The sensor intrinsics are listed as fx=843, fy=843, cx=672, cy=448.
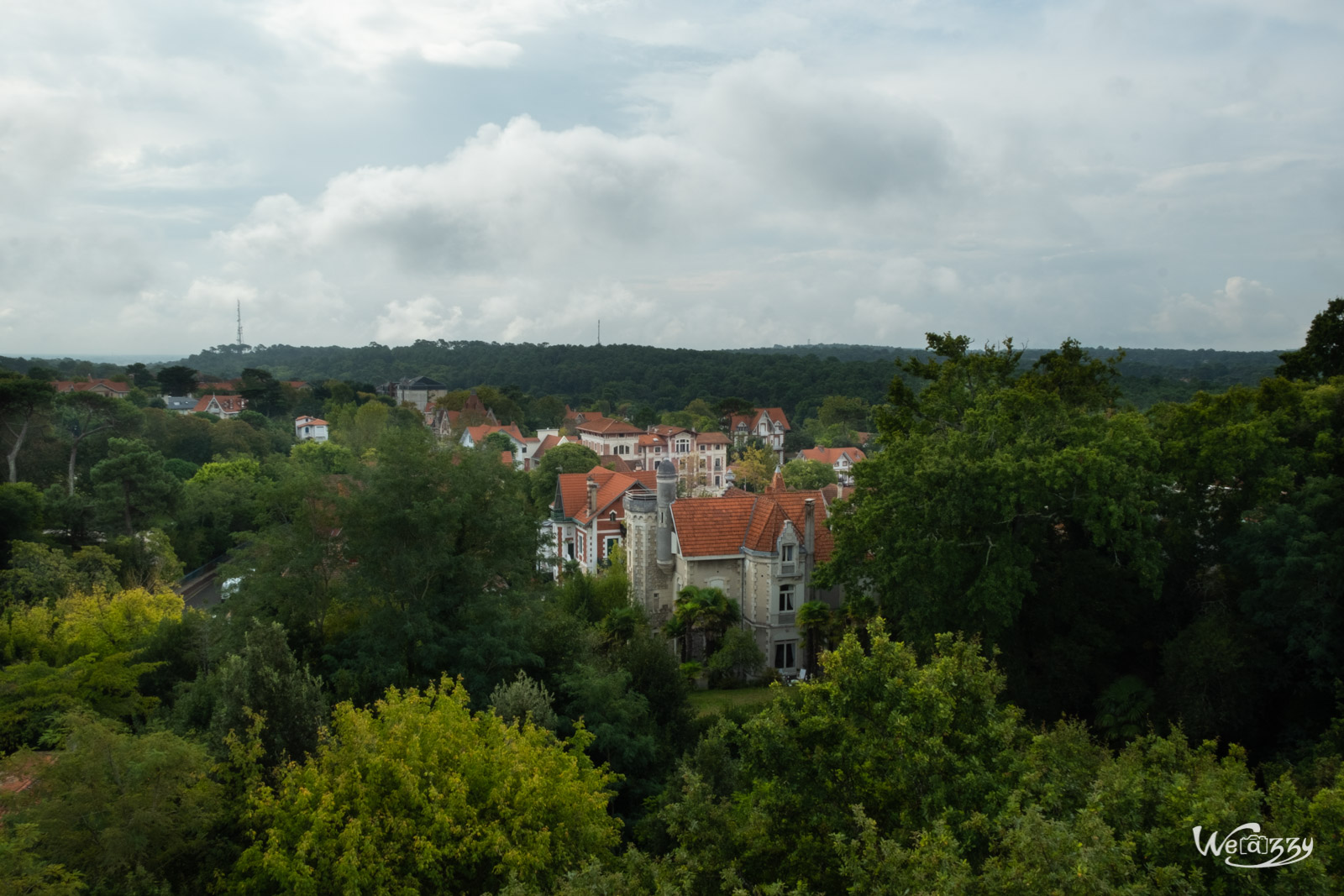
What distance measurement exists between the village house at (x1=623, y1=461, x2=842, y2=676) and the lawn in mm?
3191

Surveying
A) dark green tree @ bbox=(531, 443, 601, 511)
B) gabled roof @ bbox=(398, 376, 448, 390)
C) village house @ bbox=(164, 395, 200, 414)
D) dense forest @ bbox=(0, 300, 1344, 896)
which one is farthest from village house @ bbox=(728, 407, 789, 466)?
dense forest @ bbox=(0, 300, 1344, 896)

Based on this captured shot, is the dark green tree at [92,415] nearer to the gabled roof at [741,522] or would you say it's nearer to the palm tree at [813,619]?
the gabled roof at [741,522]

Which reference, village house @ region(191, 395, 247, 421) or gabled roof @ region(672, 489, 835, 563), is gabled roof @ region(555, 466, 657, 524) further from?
village house @ region(191, 395, 247, 421)

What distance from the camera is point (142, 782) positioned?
38.5 ft

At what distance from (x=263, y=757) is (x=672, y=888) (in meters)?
8.05

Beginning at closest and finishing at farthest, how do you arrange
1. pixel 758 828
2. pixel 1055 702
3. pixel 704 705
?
1. pixel 758 828
2. pixel 1055 702
3. pixel 704 705

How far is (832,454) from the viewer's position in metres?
83.7

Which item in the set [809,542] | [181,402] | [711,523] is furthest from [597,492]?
[181,402]

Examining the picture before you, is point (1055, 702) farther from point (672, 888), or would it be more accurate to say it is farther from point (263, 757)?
point (263, 757)

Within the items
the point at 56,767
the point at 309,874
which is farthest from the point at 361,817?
the point at 56,767

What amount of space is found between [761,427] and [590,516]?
2869 inches

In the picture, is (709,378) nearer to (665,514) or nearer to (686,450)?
(686,450)

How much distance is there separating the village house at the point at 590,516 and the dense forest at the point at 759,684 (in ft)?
26.1

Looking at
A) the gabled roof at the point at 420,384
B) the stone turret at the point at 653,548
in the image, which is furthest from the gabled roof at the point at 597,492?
the gabled roof at the point at 420,384
